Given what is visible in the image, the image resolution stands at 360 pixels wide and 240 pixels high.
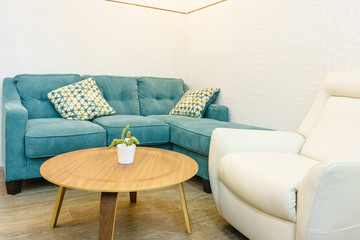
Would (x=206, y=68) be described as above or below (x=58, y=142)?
above

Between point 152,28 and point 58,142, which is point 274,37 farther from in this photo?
point 58,142

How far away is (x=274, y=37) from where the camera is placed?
2529mm

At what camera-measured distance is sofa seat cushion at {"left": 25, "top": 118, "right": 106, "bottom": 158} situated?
2051 mm

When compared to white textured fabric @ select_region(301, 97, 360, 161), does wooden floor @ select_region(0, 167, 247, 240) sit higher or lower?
lower

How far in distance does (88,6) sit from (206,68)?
1.47m

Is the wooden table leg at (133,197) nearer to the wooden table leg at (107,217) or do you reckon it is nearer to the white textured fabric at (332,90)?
the wooden table leg at (107,217)

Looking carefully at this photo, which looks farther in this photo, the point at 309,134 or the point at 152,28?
the point at 152,28

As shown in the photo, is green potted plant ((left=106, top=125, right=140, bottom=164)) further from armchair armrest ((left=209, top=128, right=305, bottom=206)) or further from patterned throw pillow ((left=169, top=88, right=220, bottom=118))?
patterned throw pillow ((left=169, top=88, right=220, bottom=118))

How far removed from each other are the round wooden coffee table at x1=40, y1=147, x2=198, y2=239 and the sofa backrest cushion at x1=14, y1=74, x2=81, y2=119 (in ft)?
3.95

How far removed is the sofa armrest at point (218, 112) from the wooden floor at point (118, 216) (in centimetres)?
93

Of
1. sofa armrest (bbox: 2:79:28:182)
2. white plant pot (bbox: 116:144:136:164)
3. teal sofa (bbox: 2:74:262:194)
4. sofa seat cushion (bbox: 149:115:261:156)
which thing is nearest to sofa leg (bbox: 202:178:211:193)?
teal sofa (bbox: 2:74:262:194)

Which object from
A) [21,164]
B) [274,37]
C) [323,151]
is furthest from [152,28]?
→ [323,151]

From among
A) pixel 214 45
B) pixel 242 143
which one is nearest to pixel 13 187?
pixel 242 143

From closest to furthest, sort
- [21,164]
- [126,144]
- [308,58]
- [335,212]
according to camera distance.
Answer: [335,212], [126,144], [21,164], [308,58]
